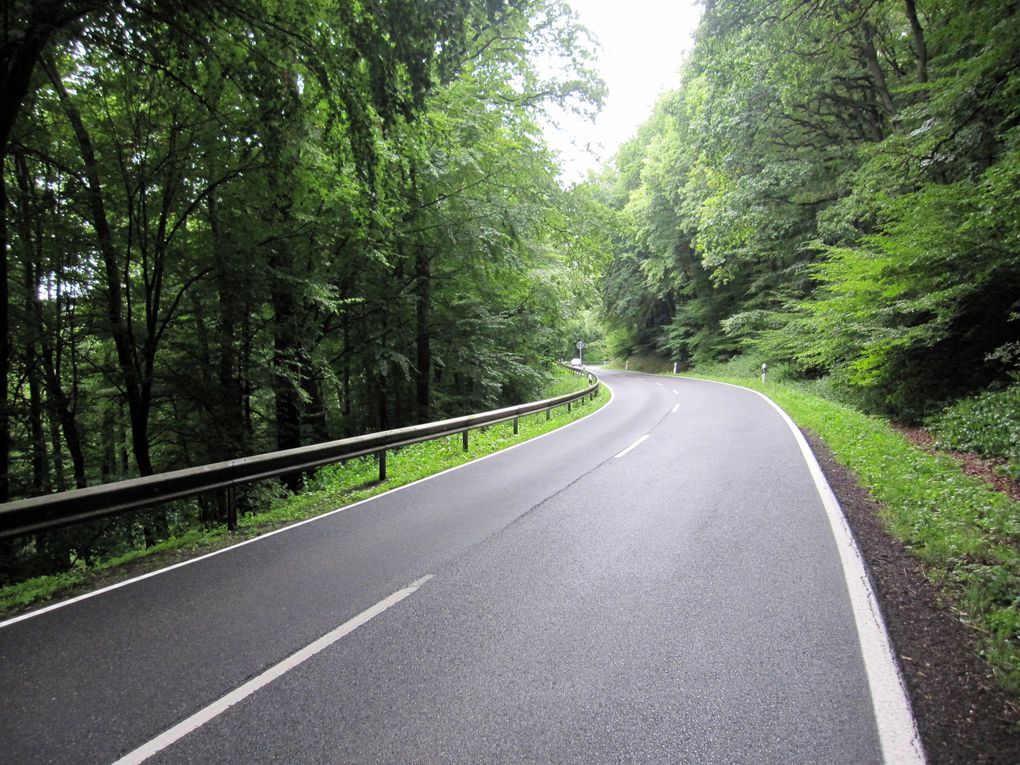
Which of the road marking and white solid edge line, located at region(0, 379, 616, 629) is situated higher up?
white solid edge line, located at region(0, 379, 616, 629)

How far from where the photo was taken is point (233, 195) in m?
7.45

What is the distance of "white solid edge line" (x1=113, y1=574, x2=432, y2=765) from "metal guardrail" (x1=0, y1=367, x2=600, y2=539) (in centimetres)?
272

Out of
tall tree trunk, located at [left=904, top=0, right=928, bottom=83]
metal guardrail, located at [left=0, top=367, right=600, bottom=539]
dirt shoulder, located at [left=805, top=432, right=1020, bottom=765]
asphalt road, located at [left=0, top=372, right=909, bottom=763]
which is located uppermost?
tall tree trunk, located at [left=904, top=0, right=928, bottom=83]

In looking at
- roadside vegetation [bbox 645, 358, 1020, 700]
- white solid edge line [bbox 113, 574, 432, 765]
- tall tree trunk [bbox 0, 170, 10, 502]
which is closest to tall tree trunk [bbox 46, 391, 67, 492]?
tall tree trunk [bbox 0, 170, 10, 502]

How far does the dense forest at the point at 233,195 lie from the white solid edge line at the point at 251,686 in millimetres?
4492

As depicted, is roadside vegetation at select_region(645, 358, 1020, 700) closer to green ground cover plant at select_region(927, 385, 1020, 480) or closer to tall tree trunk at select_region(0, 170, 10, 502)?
green ground cover plant at select_region(927, 385, 1020, 480)

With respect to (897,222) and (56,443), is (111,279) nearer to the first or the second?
(56,443)

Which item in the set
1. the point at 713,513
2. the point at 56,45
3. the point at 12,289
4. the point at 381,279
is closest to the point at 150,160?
the point at 56,45

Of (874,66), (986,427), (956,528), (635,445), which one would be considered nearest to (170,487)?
(635,445)

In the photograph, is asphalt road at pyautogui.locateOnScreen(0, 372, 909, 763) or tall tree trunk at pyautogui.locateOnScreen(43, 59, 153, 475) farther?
tall tree trunk at pyautogui.locateOnScreen(43, 59, 153, 475)

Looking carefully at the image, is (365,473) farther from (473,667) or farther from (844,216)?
(844,216)

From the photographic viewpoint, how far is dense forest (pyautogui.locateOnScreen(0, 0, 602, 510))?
478 centimetres

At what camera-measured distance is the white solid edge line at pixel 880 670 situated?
2.11 m

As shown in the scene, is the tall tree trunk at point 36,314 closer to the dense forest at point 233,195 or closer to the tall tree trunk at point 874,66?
the dense forest at point 233,195
